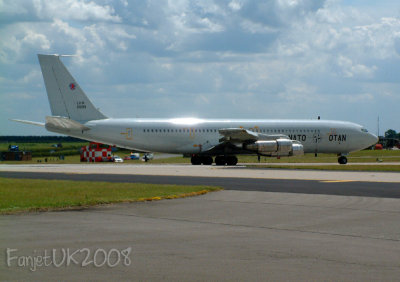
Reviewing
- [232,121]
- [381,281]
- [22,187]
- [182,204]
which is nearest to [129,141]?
[232,121]

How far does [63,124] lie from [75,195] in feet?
88.6

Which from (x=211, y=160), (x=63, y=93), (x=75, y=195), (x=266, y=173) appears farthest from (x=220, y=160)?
(x=75, y=195)

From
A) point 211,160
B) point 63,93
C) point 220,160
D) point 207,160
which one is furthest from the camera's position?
point 211,160

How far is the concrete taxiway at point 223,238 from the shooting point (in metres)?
8.32

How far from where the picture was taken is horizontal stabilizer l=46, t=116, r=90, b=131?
4450 centimetres

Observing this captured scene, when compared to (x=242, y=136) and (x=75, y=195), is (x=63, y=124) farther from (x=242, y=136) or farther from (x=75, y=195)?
(x=75, y=195)

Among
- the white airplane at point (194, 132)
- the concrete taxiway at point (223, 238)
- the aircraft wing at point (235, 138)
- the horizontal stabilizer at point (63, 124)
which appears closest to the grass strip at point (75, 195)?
the concrete taxiway at point (223, 238)

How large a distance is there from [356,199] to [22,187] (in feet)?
42.2

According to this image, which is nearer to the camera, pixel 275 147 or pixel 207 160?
pixel 275 147

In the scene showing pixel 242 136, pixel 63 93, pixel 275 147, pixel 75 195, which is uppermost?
pixel 63 93

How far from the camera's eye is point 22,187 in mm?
22938

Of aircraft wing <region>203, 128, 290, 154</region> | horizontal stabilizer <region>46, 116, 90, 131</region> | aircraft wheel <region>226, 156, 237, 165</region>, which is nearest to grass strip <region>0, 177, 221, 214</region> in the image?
horizontal stabilizer <region>46, 116, 90, 131</region>

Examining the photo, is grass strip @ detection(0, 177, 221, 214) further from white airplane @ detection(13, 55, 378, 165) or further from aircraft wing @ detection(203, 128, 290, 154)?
aircraft wing @ detection(203, 128, 290, 154)

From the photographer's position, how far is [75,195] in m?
19.5
